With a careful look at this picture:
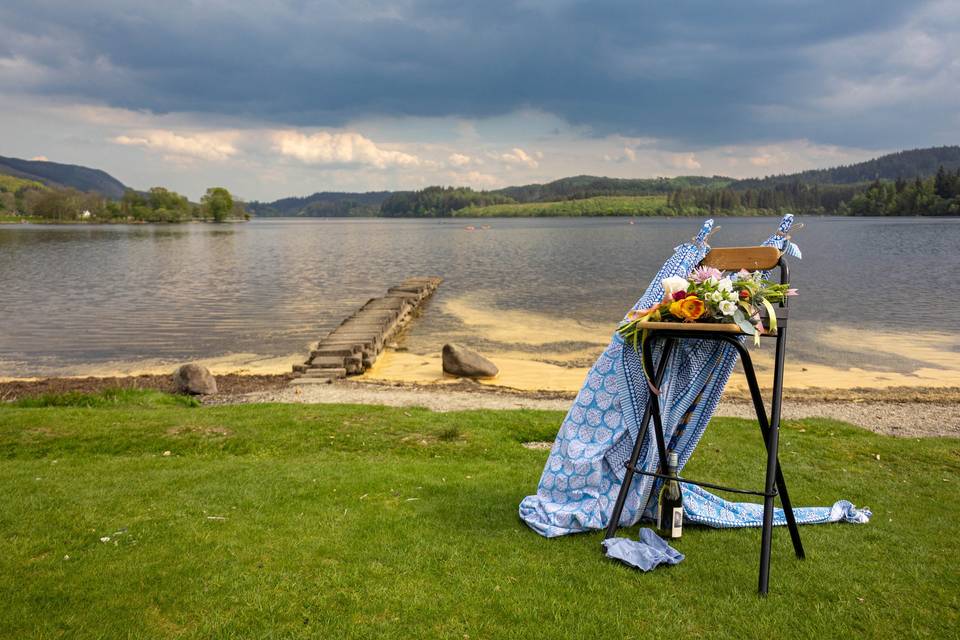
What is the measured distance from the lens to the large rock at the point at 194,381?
14984mm

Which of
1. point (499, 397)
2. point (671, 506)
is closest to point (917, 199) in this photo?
point (499, 397)

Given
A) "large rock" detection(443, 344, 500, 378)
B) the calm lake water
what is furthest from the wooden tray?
the calm lake water

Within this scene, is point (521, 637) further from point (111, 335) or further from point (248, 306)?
point (248, 306)

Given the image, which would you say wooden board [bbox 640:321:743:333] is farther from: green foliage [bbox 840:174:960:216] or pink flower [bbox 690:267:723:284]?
green foliage [bbox 840:174:960:216]

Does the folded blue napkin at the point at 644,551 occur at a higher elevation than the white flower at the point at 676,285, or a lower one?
lower

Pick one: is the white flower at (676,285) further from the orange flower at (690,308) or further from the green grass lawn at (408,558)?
the green grass lawn at (408,558)

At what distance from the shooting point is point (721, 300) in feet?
14.1

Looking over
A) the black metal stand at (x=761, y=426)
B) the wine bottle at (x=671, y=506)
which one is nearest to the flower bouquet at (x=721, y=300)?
the black metal stand at (x=761, y=426)

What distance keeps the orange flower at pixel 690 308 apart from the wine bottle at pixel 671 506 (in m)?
1.35

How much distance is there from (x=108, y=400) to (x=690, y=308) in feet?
39.5

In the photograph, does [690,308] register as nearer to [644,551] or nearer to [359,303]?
[644,551]

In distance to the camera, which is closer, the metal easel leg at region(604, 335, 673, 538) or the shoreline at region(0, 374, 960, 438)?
the metal easel leg at region(604, 335, 673, 538)

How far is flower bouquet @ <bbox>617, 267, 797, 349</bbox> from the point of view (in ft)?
14.2

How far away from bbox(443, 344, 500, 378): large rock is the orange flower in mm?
13617
